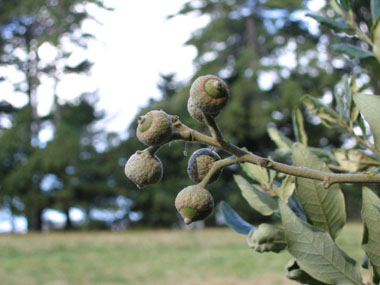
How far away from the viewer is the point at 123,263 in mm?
6414

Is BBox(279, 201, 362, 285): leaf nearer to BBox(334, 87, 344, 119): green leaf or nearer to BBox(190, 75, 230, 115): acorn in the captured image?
BBox(190, 75, 230, 115): acorn

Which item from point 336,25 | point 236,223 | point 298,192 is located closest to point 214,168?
point 298,192

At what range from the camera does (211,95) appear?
64 cm

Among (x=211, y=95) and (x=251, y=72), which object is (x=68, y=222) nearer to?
(x=251, y=72)

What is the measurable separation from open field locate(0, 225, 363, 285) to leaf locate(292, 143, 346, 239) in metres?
3.63

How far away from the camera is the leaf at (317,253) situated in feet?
2.63

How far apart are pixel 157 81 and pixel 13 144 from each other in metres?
8.17

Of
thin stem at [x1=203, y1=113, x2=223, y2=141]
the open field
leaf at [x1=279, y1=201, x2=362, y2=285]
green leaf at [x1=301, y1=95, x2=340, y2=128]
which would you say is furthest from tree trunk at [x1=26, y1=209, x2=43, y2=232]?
thin stem at [x1=203, y1=113, x2=223, y2=141]

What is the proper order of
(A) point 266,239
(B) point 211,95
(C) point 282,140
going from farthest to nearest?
(C) point 282,140, (A) point 266,239, (B) point 211,95

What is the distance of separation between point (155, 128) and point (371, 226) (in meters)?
0.45

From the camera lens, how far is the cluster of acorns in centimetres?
65

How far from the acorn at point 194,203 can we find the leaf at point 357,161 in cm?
64

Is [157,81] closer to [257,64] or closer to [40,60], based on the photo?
[40,60]

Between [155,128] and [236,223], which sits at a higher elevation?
[155,128]
